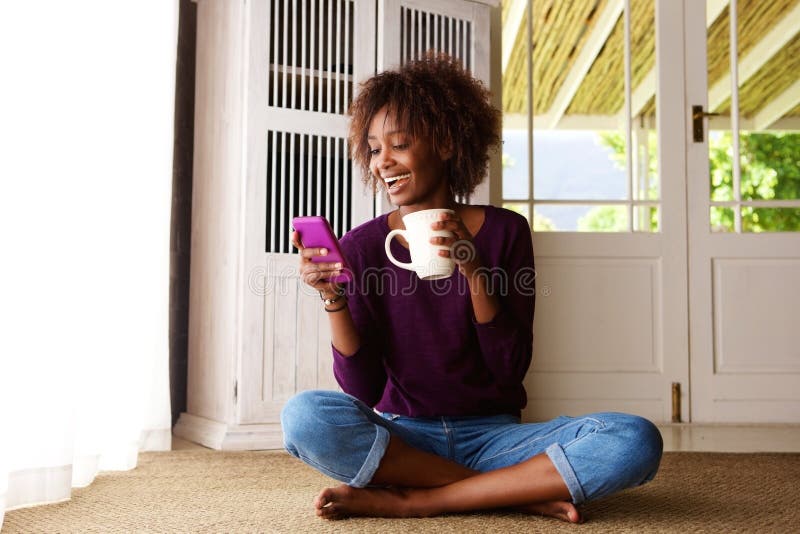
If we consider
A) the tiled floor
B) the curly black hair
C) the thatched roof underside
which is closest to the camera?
the curly black hair

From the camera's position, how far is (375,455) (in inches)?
47.5

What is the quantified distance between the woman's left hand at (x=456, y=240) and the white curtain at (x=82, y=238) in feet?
2.66

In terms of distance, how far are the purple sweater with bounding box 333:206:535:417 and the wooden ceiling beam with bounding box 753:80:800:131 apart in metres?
5.20

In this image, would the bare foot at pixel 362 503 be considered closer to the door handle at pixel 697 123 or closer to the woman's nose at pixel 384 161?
the woman's nose at pixel 384 161

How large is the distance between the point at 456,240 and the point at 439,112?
41cm

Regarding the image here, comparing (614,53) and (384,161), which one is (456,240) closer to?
(384,161)

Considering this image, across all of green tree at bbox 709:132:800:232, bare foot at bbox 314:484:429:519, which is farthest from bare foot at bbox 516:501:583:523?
green tree at bbox 709:132:800:232

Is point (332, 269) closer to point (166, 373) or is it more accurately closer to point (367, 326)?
point (367, 326)

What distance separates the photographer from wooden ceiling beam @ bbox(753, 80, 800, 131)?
19.0ft

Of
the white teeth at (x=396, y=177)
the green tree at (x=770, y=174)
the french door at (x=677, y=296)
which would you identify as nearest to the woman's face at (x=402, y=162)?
the white teeth at (x=396, y=177)

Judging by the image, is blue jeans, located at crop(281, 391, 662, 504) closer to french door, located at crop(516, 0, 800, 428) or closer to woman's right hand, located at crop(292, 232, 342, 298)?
woman's right hand, located at crop(292, 232, 342, 298)

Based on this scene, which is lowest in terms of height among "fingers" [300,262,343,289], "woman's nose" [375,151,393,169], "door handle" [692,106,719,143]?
"fingers" [300,262,343,289]

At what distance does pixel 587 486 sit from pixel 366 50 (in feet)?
5.49

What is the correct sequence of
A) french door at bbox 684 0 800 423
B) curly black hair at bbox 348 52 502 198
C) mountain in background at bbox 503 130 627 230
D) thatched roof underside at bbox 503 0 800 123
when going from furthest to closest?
mountain in background at bbox 503 130 627 230 → thatched roof underside at bbox 503 0 800 123 → french door at bbox 684 0 800 423 → curly black hair at bbox 348 52 502 198
